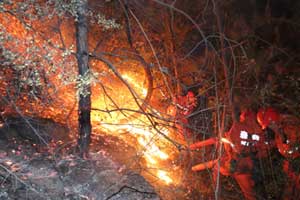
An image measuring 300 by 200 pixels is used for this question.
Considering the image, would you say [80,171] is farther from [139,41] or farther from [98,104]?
[139,41]

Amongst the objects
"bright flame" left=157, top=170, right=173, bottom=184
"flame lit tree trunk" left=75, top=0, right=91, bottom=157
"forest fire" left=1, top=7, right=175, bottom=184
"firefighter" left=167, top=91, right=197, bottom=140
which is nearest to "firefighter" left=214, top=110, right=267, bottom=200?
"firefighter" left=167, top=91, right=197, bottom=140

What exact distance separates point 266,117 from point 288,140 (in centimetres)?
96

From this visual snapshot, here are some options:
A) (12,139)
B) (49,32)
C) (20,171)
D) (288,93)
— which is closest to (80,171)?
(20,171)

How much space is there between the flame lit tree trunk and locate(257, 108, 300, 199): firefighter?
15.0 ft

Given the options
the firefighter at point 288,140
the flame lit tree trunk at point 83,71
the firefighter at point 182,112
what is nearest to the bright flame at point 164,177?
the firefighter at point 182,112

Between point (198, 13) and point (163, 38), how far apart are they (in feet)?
6.48

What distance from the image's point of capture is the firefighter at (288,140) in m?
8.26

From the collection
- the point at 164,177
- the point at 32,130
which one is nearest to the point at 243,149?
the point at 164,177

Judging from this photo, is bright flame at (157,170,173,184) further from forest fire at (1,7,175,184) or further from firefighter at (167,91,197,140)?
firefighter at (167,91,197,140)

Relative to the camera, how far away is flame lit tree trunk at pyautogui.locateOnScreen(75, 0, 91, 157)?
23.4ft

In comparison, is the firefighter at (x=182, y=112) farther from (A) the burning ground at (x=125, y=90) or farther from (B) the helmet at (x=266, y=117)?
(B) the helmet at (x=266, y=117)

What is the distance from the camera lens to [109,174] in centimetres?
805

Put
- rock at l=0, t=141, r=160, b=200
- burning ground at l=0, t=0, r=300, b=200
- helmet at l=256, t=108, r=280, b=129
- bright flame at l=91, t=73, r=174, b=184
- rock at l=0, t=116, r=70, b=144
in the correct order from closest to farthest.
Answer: burning ground at l=0, t=0, r=300, b=200 → rock at l=0, t=141, r=160, b=200 → helmet at l=256, t=108, r=280, b=129 → rock at l=0, t=116, r=70, b=144 → bright flame at l=91, t=73, r=174, b=184

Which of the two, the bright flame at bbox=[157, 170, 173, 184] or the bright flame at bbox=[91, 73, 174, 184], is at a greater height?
the bright flame at bbox=[91, 73, 174, 184]
